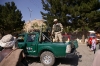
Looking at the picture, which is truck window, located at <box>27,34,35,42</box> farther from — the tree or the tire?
the tree

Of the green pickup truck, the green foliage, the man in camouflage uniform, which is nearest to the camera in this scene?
the green pickup truck

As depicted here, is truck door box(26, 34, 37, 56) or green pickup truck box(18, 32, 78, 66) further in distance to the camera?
truck door box(26, 34, 37, 56)

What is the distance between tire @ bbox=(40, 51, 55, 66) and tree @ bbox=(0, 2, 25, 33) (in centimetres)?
2143

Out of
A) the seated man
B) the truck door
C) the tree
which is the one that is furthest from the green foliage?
the seated man

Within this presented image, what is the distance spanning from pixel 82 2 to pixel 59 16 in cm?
428

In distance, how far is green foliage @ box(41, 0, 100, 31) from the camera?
22.9 metres

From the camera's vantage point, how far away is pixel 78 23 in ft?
79.9

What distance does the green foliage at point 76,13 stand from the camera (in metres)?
22.9

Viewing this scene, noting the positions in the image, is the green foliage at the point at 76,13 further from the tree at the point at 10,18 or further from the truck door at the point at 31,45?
the truck door at the point at 31,45

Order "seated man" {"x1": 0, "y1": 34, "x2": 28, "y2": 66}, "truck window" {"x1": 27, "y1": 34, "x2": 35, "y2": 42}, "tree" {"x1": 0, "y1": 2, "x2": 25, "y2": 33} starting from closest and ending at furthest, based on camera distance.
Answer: "seated man" {"x1": 0, "y1": 34, "x2": 28, "y2": 66} < "truck window" {"x1": 27, "y1": 34, "x2": 35, "y2": 42} < "tree" {"x1": 0, "y1": 2, "x2": 25, "y2": 33}

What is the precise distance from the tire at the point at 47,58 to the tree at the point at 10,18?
2143cm

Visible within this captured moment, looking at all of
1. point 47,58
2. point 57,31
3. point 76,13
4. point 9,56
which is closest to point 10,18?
point 76,13

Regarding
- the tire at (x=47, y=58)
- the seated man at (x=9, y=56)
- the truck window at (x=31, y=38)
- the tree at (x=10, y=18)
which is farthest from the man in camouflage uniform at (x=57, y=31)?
the tree at (x=10, y=18)

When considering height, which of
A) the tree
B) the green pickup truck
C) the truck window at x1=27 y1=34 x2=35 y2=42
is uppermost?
the tree
